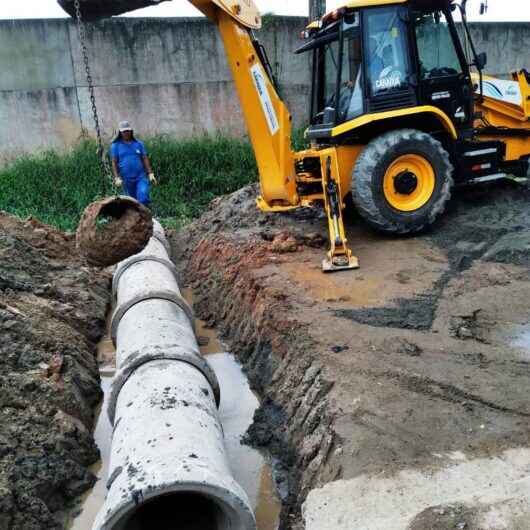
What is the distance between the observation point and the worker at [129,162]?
26.9 ft

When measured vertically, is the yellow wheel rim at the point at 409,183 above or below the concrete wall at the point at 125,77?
below

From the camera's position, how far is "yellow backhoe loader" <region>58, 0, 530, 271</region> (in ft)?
19.8

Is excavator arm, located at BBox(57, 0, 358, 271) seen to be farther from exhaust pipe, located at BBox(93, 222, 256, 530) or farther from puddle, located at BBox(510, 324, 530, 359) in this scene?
exhaust pipe, located at BBox(93, 222, 256, 530)

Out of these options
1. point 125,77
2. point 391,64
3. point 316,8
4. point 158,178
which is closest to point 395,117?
point 391,64

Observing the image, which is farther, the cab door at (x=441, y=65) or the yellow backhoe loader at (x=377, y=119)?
the cab door at (x=441, y=65)

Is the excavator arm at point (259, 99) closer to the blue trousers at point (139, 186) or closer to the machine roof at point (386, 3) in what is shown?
the machine roof at point (386, 3)

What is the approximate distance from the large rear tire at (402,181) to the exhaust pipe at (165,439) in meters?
2.54

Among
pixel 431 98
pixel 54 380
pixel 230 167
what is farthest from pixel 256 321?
pixel 230 167

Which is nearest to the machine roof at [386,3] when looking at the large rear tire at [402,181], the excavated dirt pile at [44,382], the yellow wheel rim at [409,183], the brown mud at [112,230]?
the large rear tire at [402,181]

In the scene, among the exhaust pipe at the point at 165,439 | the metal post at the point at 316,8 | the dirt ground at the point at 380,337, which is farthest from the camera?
the metal post at the point at 316,8

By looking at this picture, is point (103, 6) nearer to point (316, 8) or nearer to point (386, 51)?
point (386, 51)

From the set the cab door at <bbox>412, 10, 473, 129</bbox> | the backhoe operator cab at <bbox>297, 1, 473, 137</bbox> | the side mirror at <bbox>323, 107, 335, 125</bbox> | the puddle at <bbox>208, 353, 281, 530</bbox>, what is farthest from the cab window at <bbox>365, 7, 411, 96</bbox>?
the puddle at <bbox>208, 353, 281, 530</bbox>

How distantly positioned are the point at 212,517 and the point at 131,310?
7.28ft

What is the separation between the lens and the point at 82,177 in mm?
11195
